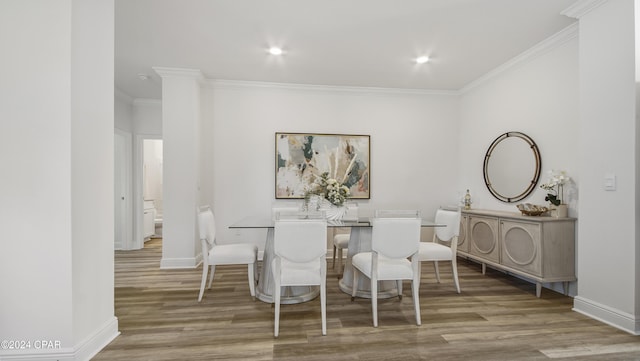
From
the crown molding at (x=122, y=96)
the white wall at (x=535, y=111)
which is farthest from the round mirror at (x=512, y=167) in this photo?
the crown molding at (x=122, y=96)

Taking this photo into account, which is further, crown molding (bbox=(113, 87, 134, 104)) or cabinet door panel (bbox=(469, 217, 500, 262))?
crown molding (bbox=(113, 87, 134, 104))

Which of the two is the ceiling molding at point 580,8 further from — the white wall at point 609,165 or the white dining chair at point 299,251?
the white dining chair at point 299,251

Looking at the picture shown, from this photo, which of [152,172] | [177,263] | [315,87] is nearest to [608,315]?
[315,87]

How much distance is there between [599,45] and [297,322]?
11.5ft

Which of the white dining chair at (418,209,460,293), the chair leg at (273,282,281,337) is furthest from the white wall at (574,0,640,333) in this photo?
the chair leg at (273,282,281,337)

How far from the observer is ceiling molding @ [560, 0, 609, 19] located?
2495mm

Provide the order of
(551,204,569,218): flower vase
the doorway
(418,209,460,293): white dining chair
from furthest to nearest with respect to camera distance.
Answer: the doorway → (418,209,460,293): white dining chair → (551,204,569,218): flower vase

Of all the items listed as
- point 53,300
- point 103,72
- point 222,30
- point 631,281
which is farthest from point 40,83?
point 631,281

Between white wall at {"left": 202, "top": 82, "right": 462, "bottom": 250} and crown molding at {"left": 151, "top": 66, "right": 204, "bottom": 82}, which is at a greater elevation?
crown molding at {"left": 151, "top": 66, "right": 204, "bottom": 82}

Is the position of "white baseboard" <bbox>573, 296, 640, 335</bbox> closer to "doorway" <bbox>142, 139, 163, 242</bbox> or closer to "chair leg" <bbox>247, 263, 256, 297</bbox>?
"chair leg" <bbox>247, 263, 256, 297</bbox>

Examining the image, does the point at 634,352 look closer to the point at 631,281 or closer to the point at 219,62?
the point at 631,281

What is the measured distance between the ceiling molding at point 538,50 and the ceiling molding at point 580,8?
327 millimetres

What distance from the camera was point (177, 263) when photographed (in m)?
4.11

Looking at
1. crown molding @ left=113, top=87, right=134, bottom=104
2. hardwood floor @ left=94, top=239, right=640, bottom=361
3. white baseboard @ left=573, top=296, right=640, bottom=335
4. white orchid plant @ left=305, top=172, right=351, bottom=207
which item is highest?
crown molding @ left=113, top=87, right=134, bottom=104
